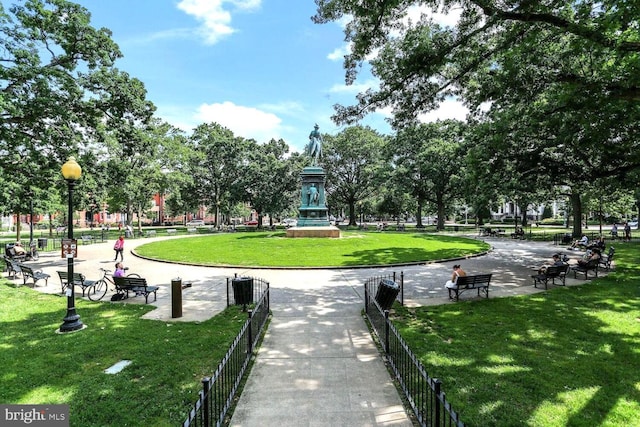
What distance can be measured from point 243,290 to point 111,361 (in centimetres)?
431

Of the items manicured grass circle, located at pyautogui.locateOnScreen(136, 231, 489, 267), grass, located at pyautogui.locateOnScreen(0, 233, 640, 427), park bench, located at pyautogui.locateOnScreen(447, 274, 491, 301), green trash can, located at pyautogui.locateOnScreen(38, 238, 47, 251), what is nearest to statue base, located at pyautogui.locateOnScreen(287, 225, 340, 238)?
manicured grass circle, located at pyautogui.locateOnScreen(136, 231, 489, 267)

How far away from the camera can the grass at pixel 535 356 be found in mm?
5152

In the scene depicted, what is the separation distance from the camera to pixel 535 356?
22.9ft

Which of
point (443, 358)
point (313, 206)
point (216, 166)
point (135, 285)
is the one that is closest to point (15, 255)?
point (135, 285)

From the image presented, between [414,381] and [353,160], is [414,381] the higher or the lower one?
the lower one

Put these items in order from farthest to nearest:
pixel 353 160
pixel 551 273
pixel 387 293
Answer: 1. pixel 353 160
2. pixel 551 273
3. pixel 387 293

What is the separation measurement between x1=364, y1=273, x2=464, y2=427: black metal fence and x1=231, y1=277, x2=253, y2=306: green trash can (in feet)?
13.4

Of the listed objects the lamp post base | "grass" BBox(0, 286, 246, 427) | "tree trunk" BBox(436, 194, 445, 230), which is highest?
"tree trunk" BBox(436, 194, 445, 230)

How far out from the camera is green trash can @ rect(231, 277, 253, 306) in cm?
1064

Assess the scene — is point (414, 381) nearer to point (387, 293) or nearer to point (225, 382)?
point (225, 382)

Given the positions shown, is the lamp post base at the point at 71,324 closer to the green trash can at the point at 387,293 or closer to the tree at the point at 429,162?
the green trash can at the point at 387,293

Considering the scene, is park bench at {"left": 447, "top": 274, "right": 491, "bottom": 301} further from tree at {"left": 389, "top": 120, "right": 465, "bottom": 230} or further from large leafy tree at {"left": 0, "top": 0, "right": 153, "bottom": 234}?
tree at {"left": 389, "top": 120, "right": 465, "bottom": 230}

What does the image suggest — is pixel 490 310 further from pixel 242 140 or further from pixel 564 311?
pixel 242 140

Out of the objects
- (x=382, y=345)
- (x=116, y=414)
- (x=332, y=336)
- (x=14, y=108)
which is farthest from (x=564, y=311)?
(x=14, y=108)
